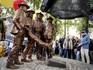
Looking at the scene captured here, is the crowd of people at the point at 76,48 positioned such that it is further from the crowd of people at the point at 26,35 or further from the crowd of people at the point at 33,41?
the crowd of people at the point at 26,35

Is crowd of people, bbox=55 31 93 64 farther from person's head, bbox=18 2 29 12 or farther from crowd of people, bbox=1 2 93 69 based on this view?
person's head, bbox=18 2 29 12

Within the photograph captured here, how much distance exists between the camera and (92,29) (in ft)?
76.1

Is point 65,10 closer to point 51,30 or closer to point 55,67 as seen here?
point 55,67

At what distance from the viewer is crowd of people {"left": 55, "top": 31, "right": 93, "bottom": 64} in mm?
16188

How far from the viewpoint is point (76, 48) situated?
18.9 m

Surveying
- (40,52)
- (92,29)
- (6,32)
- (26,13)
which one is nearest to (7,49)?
(6,32)

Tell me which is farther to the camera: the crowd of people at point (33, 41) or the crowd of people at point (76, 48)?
the crowd of people at point (76, 48)

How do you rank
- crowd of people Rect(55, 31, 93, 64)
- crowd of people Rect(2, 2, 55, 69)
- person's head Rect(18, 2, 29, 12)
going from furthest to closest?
crowd of people Rect(55, 31, 93, 64), person's head Rect(18, 2, 29, 12), crowd of people Rect(2, 2, 55, 69)

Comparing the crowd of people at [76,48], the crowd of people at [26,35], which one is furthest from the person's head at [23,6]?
the crowd of people at [76,48]

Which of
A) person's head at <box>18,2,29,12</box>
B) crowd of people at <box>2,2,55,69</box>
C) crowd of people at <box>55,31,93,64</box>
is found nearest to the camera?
crowd of people at <box>2,2,55,69</box>

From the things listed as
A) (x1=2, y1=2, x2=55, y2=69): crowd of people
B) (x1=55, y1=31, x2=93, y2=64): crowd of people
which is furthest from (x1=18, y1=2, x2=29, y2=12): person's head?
(x1=55, y1=31, x2=93, y2=64): crowd of people

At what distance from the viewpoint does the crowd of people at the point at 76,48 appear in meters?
16.2

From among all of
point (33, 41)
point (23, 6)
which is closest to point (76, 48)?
point (33, 41)

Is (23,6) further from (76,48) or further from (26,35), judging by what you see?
(76,48)
